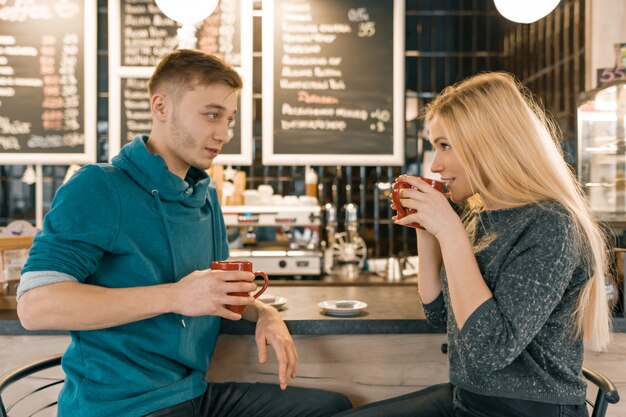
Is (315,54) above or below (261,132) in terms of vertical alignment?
above

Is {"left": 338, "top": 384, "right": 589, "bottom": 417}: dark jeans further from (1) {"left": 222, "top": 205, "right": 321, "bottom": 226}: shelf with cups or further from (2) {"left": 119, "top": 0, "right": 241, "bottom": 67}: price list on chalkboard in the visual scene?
(2) {"left": 119, "top": 0, "right": 241, "bottom": 67}: price list on chalkboard

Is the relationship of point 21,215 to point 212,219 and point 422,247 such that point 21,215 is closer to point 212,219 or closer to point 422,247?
point 212,219

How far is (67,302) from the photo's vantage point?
4.01 feet

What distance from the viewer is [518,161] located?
137 centimetres

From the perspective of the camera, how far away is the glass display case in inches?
112

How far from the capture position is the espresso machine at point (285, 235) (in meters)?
3.53

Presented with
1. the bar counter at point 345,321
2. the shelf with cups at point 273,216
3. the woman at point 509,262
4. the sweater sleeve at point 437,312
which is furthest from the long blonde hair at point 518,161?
the shelf with cups at point 273,216

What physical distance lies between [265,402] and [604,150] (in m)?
2.31

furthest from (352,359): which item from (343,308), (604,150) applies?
(604,150)

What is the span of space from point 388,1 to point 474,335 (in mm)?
3168

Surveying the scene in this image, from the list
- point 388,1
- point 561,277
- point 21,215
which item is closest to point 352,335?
point 561,277

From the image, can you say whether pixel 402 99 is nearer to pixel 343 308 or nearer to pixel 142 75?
pixel 142 75

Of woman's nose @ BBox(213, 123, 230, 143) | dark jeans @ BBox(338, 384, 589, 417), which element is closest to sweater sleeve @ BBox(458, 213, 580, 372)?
dark jeans @ BBox(338, 384, 589, 417)

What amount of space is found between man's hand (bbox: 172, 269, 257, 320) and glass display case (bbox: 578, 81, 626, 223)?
2244 mm
